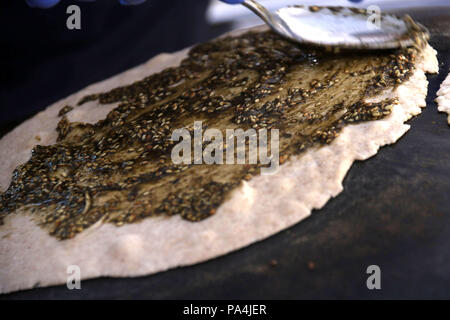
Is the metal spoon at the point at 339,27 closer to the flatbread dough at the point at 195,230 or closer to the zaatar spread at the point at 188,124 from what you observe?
the zaatar spread at the point at 188,124

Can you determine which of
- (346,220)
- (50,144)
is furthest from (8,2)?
(346,220)

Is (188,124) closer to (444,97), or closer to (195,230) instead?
(195,230)

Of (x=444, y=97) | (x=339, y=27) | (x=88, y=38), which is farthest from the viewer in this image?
(x=88, y=38)

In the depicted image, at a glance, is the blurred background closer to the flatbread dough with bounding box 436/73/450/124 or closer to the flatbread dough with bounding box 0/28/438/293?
the flatbread dough with bounding box 436/73/450/124

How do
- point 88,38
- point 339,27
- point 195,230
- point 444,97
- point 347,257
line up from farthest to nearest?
point 88,38 → point 339,27 → point 444,97 → point 195,230 → point 347,257

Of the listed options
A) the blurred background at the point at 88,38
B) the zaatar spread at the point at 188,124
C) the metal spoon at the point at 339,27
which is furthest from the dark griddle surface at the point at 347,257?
the blurred background at the point at 88,38

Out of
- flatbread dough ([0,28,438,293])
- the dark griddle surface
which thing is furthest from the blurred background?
the dark griddle surface

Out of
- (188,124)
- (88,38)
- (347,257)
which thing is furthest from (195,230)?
(88,38)
